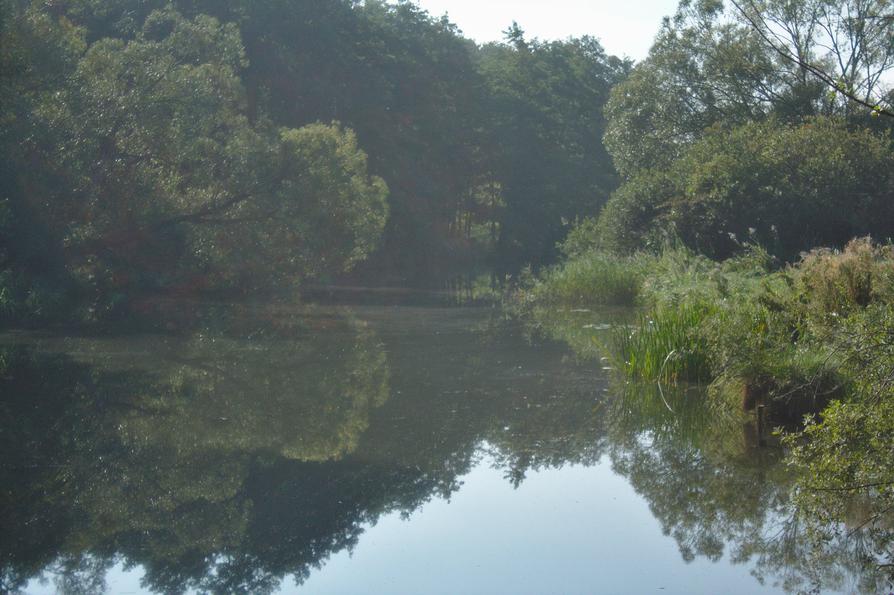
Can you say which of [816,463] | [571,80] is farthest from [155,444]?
[571,80]

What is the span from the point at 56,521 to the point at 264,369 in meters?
6.64

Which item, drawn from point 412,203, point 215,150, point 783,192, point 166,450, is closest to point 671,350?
point 166,450

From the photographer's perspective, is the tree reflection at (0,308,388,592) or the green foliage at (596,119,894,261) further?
the green foliage at (596,119,894,261)

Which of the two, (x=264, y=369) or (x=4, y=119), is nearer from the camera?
(x=264, y=369)

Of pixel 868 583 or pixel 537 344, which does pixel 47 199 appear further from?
pixel 868 583

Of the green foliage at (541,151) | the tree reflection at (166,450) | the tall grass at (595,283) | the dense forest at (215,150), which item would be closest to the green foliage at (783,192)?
the tall grass at (595,283)

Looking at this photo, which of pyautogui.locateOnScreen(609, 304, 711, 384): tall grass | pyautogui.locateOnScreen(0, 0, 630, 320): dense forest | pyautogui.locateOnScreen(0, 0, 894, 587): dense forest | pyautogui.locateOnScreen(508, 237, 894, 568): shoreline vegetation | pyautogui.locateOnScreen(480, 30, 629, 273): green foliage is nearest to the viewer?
pyautogui.locateOnScreen(508, 237, 894, 568): shoreline vegetation

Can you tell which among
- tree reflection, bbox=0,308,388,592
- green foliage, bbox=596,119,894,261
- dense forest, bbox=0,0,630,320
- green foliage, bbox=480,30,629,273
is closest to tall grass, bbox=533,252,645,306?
green foliage, bbox=596,119,894,261

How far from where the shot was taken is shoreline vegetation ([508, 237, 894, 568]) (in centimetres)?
509

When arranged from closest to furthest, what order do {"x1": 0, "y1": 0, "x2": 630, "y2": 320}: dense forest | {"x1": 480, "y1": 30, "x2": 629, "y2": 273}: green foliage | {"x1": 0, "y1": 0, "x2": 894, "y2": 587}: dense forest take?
{"x1": 0, "y1": 0, "x2": 894, "y2": 587}: dense forest < {"x1": 0, "y1": 0, "x2": 630, "y2": 320}: dense forest < {"x1": 480, "y1": 30, "x2": 629, "y2": 273}: green foliage

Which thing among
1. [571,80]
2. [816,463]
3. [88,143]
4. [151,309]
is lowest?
[151,309]

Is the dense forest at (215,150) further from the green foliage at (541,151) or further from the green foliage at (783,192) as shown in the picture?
the green foliage at (783,192)

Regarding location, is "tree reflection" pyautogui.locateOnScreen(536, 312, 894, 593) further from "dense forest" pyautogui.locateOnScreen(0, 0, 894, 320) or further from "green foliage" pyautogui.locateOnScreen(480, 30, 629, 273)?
"green foliage" pyautogui.locateOnScreen(480, 30, 629, 273)

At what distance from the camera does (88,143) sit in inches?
805
